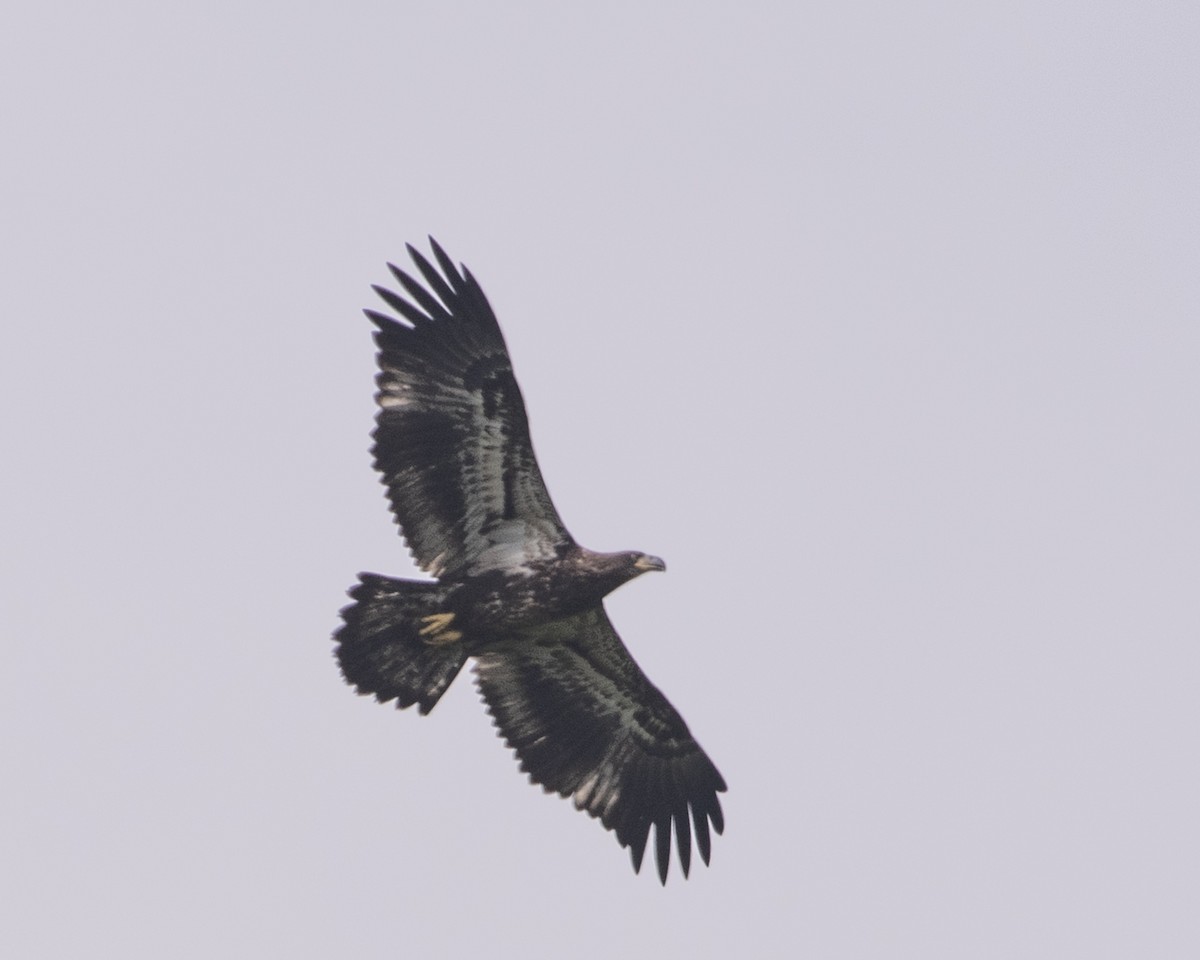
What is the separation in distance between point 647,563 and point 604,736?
6.87 ft

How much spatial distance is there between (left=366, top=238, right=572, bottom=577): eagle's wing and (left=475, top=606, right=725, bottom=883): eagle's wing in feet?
4.72

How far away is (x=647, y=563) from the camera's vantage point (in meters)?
18.4

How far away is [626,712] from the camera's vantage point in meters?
19.8

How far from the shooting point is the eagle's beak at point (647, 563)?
18406mm

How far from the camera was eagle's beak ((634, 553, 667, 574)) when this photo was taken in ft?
60.4

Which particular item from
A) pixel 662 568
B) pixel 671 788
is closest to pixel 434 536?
pixel 662 568

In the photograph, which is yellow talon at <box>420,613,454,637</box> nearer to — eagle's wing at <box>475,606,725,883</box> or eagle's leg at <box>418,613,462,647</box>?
eagle's leg at <box>418,613,462,647</box>

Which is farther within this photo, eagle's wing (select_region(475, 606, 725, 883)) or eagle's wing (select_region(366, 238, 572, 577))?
eagle's wing (select_region(475, 606, 725, 883))

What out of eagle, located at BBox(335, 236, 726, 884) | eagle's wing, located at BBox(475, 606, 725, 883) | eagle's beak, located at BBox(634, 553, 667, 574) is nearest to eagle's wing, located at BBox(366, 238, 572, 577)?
eagle, located at BBox(335, 236, 726, 884)

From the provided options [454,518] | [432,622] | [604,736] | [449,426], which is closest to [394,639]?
[432,622]

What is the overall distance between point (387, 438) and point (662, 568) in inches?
102

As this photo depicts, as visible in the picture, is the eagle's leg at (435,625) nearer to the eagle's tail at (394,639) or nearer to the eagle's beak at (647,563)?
the eagle's tail at (394,639)

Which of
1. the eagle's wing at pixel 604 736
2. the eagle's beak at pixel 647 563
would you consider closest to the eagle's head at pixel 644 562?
the eagle's beak at pixel 647 563

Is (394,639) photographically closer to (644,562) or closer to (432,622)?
(432,622)
